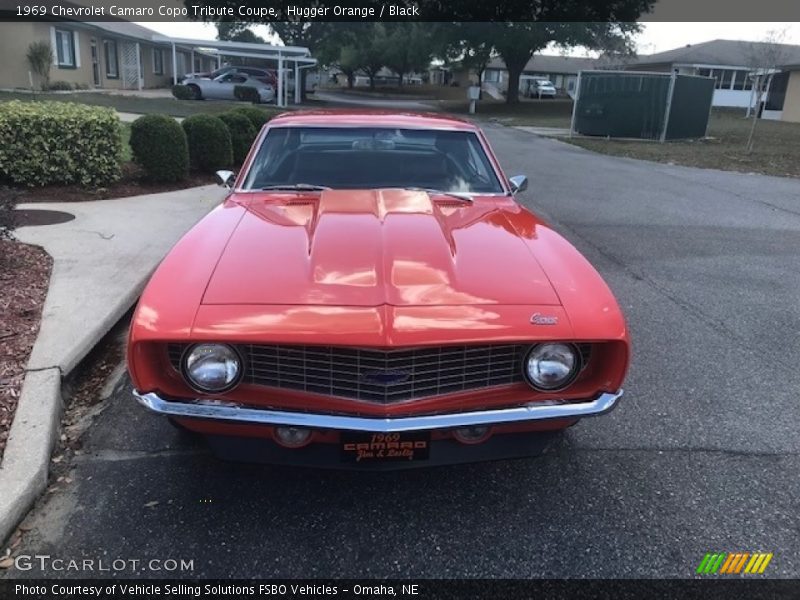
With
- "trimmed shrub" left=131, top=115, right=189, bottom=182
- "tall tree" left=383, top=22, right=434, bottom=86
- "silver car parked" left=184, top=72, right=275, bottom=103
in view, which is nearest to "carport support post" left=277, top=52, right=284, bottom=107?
"silver car parked" left=184, top=72, right=275, bottom=103

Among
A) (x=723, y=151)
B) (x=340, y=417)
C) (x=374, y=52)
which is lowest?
(x=723, y=151)

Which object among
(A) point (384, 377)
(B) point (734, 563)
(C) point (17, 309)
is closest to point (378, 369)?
(A) point (384, 377)

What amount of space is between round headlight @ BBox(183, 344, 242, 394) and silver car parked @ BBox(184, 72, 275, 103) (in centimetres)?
2966

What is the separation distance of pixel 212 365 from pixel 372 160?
2046 mm

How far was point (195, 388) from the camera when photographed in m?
2.47

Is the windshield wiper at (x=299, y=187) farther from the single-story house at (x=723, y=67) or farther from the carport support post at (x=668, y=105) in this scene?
the single-story house at (x=723, y=67)

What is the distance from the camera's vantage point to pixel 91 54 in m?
30.8

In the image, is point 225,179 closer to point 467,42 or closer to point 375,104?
point 375,104

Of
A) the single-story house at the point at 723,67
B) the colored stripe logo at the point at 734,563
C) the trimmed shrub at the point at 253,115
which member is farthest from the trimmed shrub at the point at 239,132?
the single-story house at the point at 723,67

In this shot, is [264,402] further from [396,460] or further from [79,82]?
[79,82]

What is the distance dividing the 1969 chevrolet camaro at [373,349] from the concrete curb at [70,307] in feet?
2.56

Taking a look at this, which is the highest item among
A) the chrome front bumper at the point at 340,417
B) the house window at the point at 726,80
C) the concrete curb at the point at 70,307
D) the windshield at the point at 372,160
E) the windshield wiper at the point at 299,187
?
the house window at the point at 726,80

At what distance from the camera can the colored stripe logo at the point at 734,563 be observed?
2.48 metres

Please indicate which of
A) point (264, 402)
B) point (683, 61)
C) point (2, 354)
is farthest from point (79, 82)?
point (683, 61)
